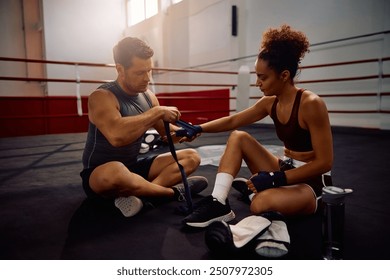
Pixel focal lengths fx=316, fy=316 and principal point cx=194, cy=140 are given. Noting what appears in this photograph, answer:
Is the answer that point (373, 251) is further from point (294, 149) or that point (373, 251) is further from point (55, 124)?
point (55, 124)

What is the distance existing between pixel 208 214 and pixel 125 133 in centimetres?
50

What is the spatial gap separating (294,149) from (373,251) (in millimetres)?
503

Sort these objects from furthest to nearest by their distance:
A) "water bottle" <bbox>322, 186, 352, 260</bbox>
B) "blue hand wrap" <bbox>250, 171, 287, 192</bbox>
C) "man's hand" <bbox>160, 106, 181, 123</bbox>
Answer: "man's hand" <bbox>160, 106, 181, 123</bbox> < "blue hand wrap" <bbox>250, 171, 287, 192</bbox> < "water bottle" <bbox>322, 186, 352, 260</bbox>

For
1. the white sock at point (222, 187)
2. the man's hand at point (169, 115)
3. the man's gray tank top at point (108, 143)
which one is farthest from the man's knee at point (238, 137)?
the man's gray tank top at point (108, 143)

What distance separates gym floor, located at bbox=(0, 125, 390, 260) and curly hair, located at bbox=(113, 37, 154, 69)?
72cm

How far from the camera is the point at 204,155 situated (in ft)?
9.48

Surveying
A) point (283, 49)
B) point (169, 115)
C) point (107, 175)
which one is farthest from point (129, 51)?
point (283, 49)

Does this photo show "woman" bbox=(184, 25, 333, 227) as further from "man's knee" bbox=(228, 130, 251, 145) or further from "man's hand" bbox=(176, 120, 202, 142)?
"man's hand" bbox=(176, 120, 202, 142)

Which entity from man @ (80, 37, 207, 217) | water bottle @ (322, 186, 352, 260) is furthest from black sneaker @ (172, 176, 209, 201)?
water bottle @ (322, 186, 352, 260)

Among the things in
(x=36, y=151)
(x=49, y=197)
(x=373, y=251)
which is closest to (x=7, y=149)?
(x=36, y=151)

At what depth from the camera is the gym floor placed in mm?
1082

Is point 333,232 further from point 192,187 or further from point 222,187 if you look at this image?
point 192,187

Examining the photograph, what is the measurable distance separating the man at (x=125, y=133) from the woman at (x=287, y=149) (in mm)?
334

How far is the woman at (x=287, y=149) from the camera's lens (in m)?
1.24
